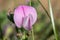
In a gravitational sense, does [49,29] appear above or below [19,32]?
below

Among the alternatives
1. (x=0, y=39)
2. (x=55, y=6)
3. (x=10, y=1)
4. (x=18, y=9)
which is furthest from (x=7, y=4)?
(x=18, y=9)

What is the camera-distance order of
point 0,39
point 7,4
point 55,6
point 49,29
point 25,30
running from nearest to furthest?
point 25,30, point 0,39, point 49,29, point 55,6, point 7,4

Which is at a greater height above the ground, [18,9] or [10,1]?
[18,9]

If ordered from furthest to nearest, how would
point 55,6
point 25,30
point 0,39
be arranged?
point 55,6 < point 0,39 < point 25,30

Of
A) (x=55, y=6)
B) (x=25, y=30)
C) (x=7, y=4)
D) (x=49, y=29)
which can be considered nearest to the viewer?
(x=25, y=30)

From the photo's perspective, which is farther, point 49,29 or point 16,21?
point 49,29

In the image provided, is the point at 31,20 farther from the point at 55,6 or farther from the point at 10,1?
the point at 10,1

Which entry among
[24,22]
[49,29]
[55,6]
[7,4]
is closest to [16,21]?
[24,22]

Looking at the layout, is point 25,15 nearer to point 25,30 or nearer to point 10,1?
point 25,30

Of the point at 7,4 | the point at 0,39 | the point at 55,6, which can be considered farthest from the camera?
the point at 7,4
